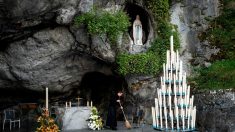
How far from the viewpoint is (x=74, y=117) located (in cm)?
1348

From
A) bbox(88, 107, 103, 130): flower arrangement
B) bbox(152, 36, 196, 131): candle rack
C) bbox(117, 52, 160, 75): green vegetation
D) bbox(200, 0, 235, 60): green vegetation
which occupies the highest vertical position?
bbox(200, 0, 235, 60): green vegetation

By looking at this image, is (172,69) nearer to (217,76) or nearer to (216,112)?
(216,112)

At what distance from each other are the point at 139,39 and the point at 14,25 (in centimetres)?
496

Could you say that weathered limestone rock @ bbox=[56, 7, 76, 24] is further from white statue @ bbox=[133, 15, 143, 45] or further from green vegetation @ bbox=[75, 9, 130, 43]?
white statue @ bbox=[133, 15, 143, 45]

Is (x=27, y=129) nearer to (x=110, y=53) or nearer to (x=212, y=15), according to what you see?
(x=110, y=53)

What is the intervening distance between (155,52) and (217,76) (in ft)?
8.56

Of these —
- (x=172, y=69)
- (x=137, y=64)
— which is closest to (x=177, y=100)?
(x=172, y=69)

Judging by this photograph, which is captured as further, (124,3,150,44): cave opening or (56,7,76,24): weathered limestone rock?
(124,3,150,44): cave opening

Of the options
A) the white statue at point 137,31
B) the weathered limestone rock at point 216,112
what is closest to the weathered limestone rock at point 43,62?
the white statue at point 137,31

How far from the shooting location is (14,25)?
1278cm

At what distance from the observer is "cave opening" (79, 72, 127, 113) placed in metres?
16.3

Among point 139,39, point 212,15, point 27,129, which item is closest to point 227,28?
point 212,15

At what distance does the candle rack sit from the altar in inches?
113

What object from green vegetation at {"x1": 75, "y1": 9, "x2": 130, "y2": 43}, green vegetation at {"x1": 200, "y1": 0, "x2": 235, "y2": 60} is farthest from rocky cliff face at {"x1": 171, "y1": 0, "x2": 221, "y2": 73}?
green vegetation at {"x1": 75, "y1": 9, "x2": 130, "y2": 43}
